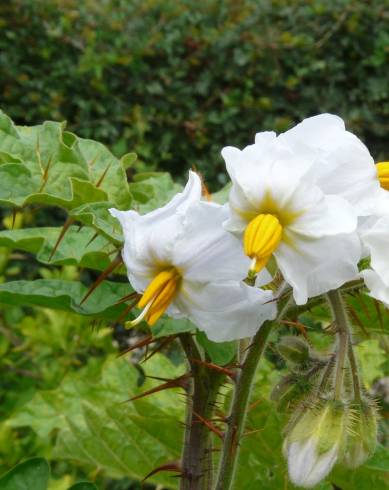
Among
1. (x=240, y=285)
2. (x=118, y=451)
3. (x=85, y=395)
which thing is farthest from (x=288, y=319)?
(x=85, y=395)

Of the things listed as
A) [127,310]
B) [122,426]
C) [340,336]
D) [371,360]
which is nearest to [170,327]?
[127,310]

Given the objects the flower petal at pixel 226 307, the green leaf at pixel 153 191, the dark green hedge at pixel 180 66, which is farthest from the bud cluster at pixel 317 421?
the dark green hedge at pixel 180 66

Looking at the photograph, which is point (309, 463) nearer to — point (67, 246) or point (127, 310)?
point (127, 310)

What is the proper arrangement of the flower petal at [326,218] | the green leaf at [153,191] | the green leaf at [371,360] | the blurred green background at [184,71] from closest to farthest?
the flower petal at [326,218]
the green leaf at [153,191]
the green leaf at [371,360]
the blurred green background at [184,71]

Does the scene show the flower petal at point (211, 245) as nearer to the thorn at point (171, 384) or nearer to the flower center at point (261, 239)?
the flower center at point (261, 239)

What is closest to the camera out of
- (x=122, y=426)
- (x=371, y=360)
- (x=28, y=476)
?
(x=28, y=476)

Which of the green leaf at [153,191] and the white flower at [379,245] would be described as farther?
the green leaf at [153,191]
